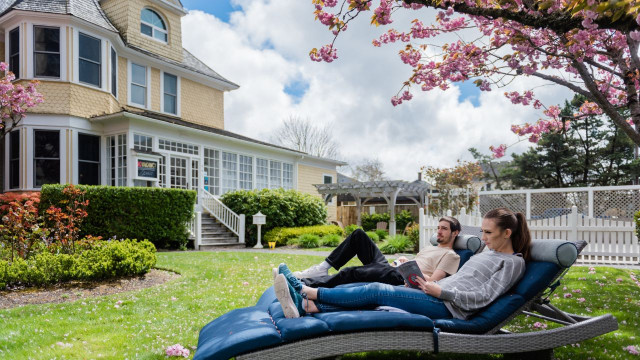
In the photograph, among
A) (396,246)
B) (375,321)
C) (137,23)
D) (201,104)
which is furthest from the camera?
(201,104)

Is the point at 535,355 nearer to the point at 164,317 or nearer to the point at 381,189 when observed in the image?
the point at 164,317

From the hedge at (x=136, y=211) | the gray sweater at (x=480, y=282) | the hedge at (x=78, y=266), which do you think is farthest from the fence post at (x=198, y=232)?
the gray sweater at (x=480, y=282)

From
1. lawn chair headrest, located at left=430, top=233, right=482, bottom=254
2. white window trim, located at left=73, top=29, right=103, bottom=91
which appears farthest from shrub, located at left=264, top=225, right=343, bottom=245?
lawn chair headrest, located at left=430, top=233, right=482, bottom=254

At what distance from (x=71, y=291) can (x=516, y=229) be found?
6.09 meters

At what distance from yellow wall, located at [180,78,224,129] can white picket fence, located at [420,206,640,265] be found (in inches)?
453

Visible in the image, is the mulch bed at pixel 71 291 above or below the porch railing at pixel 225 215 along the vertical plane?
below

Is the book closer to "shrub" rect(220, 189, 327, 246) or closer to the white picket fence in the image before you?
the white picket fence

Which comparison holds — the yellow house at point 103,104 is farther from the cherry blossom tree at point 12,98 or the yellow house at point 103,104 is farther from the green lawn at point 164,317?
the green lawn at point 164,317

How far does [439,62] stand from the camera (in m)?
7.51

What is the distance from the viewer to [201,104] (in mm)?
18797

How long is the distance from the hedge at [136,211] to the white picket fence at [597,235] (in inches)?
274

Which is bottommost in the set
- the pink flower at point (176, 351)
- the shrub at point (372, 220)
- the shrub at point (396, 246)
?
the shrub at point (372, 220)

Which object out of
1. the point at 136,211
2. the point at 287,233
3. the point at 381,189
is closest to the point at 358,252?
the point at 136,211

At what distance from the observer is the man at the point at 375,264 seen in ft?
13.8
